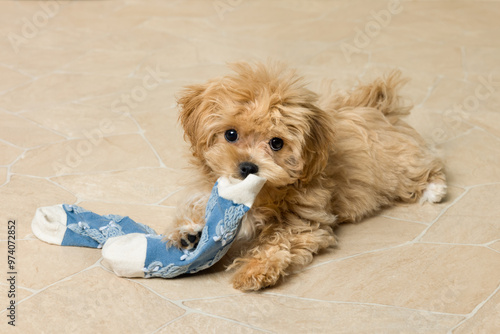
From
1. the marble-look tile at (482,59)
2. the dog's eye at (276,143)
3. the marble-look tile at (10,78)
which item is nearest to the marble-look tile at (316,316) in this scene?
the dog's eye at (276,143)

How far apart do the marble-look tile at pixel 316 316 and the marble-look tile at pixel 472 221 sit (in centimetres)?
75

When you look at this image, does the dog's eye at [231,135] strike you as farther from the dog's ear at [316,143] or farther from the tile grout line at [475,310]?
the tile grout line at [475,310]

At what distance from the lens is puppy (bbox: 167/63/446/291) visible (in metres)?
2.88

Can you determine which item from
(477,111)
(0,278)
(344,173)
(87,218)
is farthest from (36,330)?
(477,111)

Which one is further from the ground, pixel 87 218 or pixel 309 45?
pixel 309 45

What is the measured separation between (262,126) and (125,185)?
144cm

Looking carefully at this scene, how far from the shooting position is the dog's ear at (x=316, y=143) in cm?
301

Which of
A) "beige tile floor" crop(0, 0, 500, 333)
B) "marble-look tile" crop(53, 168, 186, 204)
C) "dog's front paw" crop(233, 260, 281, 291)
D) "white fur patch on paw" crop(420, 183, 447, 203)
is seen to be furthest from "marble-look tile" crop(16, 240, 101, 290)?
"white fur patch on paw" crop(420, 183, 447, 203)

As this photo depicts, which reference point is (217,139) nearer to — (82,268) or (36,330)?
(82,268)

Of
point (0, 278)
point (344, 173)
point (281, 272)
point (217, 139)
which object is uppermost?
point (217, 139)

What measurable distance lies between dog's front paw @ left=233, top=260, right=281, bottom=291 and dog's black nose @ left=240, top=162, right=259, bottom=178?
1.48 feet

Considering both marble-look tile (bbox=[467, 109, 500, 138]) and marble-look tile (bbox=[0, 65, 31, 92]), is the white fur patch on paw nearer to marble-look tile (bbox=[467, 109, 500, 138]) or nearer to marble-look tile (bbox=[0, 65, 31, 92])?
marble-look tile (bbox=[467, 109, 500, 138])

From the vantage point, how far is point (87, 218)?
3260mm

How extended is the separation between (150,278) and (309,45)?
4.08m
